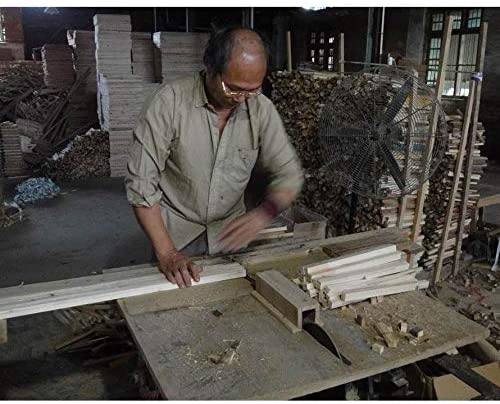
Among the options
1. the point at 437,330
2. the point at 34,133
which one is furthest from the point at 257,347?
the point at 34,133

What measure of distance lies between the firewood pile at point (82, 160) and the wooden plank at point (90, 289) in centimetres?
768

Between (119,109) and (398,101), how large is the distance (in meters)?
6.45

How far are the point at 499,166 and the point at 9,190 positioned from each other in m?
9.95

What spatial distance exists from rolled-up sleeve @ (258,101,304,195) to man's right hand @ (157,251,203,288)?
65 cm

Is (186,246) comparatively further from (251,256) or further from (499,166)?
(499,166)

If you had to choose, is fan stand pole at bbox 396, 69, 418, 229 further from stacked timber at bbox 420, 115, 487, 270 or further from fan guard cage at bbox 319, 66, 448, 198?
stacked timber at bbox 420, 115, 487, 270

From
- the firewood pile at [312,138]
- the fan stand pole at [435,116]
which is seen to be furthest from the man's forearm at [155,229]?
the firewood pile at [312,138]

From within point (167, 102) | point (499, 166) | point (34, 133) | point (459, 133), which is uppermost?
point (167, 102)

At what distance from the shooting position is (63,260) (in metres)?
5.39

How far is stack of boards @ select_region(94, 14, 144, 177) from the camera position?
8.70m

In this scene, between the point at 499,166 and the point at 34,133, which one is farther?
the point at 499,166

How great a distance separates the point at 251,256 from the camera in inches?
90.2

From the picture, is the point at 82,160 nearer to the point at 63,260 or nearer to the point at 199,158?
the point at 63,260

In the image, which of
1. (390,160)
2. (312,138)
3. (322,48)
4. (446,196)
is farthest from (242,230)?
(322,48)
